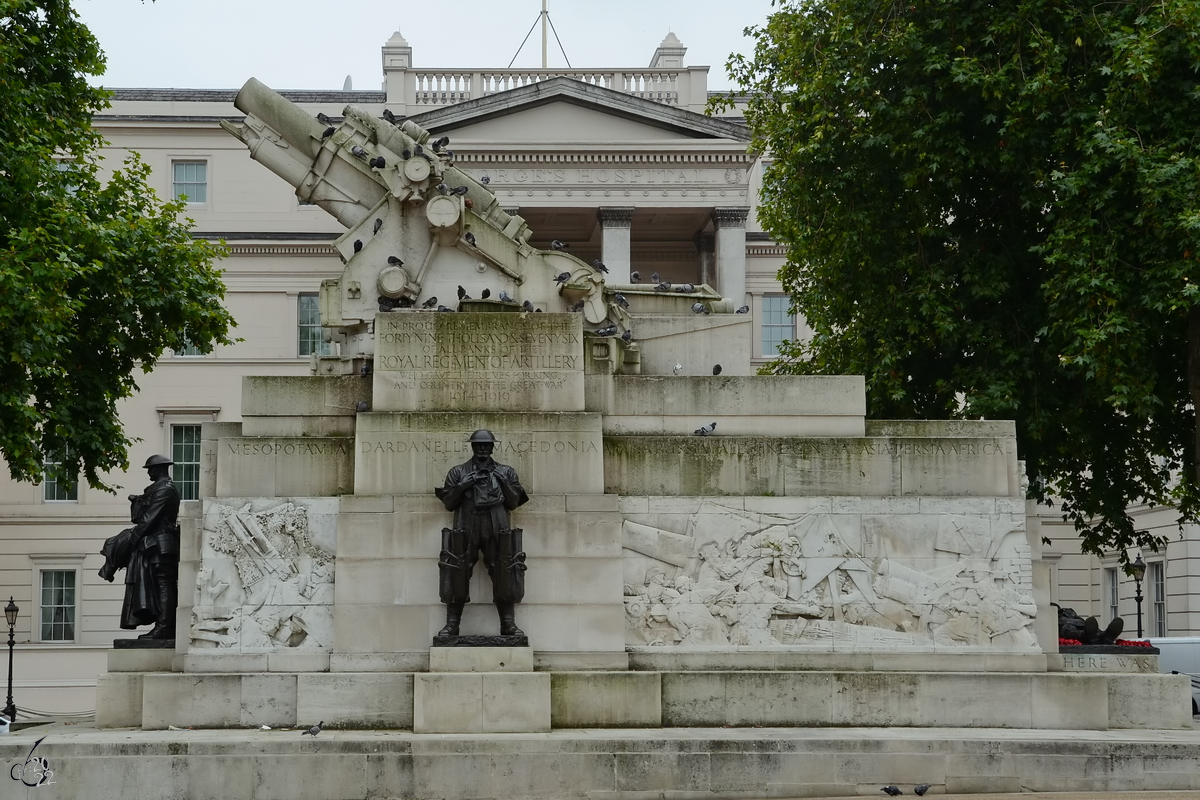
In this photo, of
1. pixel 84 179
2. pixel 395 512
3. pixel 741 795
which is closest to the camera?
pixel 741 795

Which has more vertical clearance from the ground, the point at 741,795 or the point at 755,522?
the point at 755,522

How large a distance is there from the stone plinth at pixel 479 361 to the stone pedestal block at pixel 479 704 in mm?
3157

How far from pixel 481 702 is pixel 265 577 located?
284cm

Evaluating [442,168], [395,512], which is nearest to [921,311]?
[442,168]

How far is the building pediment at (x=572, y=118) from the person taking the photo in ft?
166

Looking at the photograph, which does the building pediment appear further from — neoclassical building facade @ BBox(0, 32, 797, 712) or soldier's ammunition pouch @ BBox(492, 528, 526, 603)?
soldier's ammunition pouch @ BBox(492, 528, 526, 603)

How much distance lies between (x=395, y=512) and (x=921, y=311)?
1326cm

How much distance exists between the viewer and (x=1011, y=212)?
2773 cm

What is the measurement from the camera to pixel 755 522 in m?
17.2

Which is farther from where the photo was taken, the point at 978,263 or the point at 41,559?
the point at 41,559

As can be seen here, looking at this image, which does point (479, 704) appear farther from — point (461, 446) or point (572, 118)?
point (572, 118)

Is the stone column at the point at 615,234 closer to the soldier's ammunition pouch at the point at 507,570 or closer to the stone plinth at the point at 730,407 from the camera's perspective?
the stone plinth at the point at 730,407

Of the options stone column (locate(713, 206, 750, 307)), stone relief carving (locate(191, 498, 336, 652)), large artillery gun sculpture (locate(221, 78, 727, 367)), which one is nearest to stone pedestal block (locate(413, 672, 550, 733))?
stone relief carving (locate(191, 498, 336, 652))

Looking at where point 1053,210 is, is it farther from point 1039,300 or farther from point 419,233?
point 419,233
